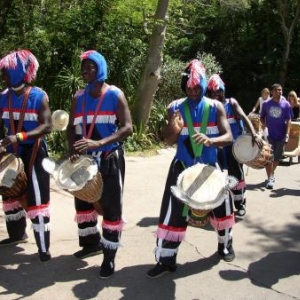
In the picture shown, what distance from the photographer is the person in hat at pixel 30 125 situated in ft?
14.0

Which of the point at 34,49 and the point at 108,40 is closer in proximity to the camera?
the point at 34,49

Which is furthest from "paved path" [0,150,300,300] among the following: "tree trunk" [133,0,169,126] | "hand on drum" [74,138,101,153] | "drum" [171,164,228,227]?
"tree trunk" [133,0,169,126]

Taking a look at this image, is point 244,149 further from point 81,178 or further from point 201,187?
point 81,178

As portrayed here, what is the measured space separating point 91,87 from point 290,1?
18427 mm

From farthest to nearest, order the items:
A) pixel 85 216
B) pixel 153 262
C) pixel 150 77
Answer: pixel 150 77 → pixel 153 262 → pixel 85 216

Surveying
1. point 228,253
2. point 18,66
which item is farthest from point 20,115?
point 228,253

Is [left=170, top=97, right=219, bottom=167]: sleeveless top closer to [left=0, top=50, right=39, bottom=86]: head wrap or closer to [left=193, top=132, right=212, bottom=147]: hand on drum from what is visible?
[left=193, top=132, right=212, bottom=147]: hand on drum

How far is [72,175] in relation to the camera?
162 inches

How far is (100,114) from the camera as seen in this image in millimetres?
4188

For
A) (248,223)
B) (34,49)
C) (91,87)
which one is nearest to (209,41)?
(34,49)

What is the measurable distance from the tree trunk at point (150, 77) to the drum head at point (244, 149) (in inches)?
214

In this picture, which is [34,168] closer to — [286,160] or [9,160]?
[9,160]

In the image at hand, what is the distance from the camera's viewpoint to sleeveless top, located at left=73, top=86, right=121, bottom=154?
13.7 ft

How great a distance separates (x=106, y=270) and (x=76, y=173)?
927mm
